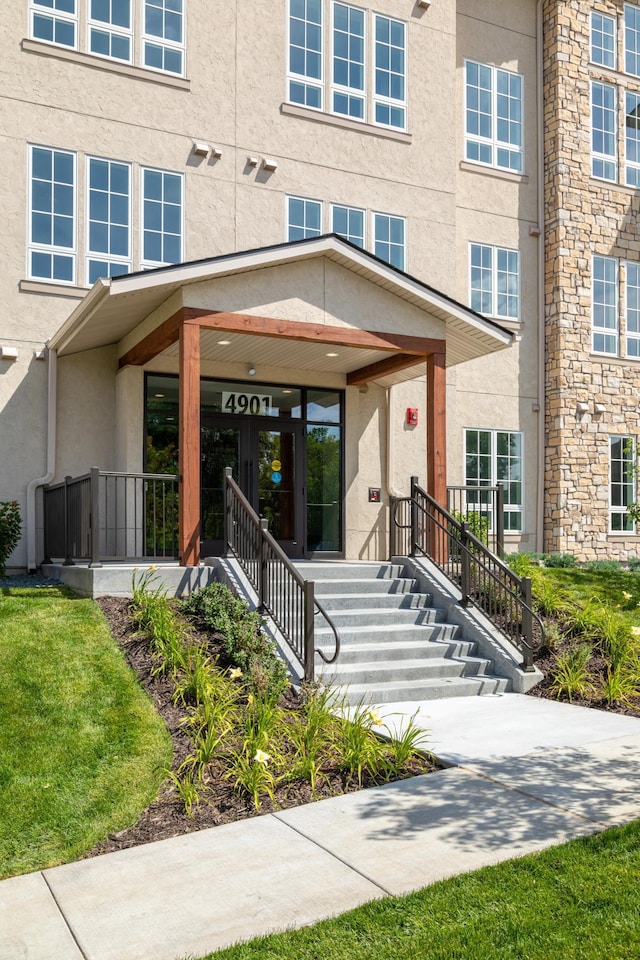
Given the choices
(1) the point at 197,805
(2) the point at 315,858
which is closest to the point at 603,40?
(1) the point at 197,805

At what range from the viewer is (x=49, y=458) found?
12852 mm

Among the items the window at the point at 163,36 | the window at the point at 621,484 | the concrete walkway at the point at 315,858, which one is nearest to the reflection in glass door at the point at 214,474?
the window at the point at 163,36

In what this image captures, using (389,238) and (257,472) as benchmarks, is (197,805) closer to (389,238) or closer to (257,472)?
(257,472)

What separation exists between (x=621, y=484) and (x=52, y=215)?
12.6 metres

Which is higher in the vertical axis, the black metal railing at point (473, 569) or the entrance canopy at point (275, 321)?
the entrance canopy at point (275, 321)

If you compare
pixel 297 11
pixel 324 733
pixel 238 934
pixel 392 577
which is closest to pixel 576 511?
pixel 392 577

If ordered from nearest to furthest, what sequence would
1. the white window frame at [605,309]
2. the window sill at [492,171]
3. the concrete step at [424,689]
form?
1. the concrete step at [424,689]
2. the window sill at [492,171]
3. the white window frame at [605,309]

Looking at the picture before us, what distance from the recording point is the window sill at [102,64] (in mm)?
12930

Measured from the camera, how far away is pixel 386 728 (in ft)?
24.0

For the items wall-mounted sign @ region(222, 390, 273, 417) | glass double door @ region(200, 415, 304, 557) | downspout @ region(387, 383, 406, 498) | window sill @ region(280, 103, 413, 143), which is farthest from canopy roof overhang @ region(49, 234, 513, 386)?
window sill @ region(280, 103, 413, 143)

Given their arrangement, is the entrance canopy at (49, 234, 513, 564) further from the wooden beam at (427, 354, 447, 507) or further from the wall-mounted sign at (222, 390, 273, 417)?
the wall-mounted sign at (222, 390, 273, 417)

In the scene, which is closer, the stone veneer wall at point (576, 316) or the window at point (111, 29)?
the window at point (111, 29)

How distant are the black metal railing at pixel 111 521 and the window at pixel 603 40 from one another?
13.8 m

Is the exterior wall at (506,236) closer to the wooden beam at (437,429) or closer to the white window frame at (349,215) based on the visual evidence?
the white window frame at (349,215)
